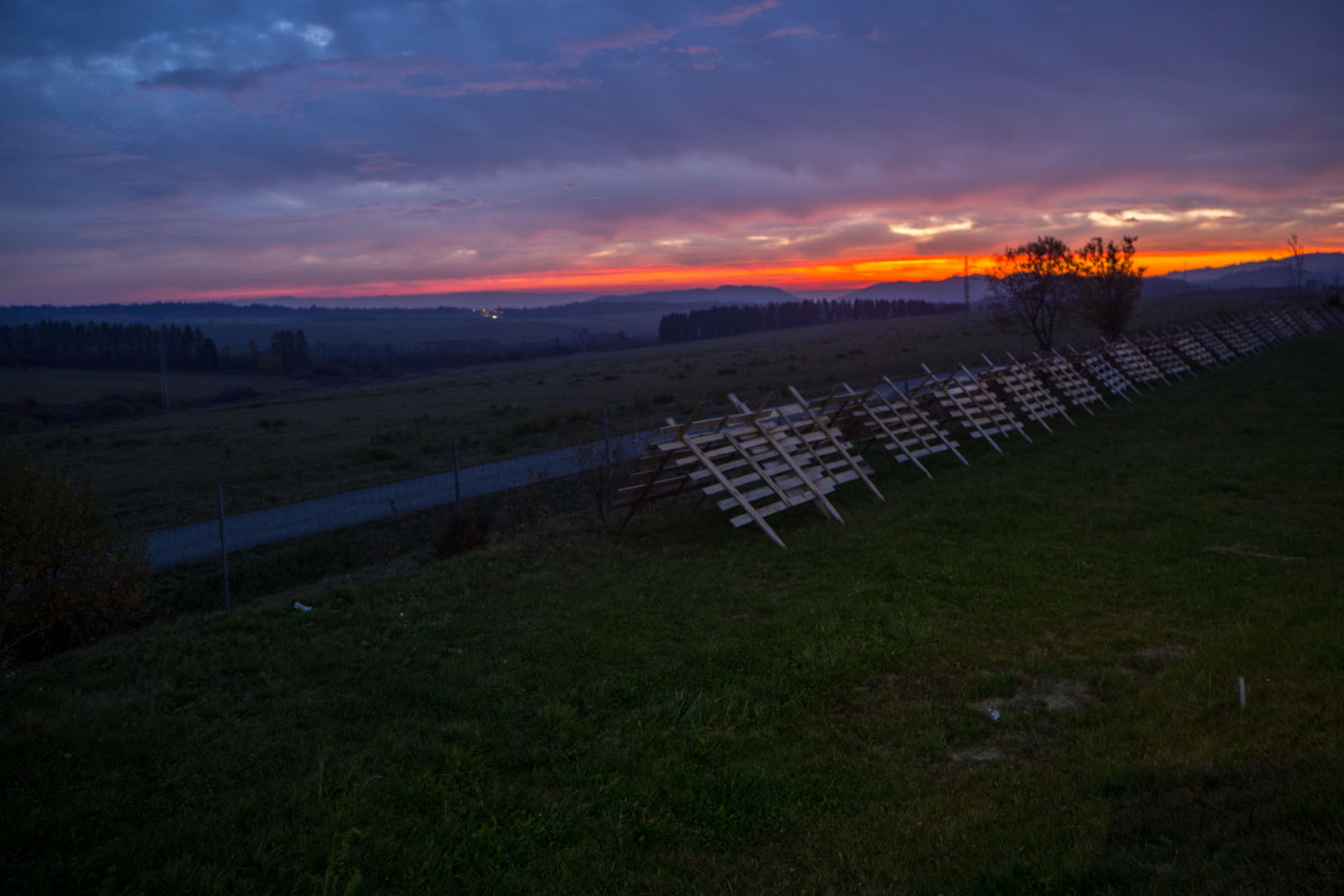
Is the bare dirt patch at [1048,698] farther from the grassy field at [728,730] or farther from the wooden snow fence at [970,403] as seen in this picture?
the wooden snow fence at [970,403]

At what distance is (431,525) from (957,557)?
9.75m

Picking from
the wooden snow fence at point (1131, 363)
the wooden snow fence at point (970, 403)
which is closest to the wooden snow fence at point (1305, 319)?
the wooden snow fence at point (1131, 363)

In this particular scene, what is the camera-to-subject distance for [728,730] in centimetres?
504

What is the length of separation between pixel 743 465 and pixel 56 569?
7.55 metres

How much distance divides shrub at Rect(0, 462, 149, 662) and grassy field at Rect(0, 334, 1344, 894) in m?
0.91

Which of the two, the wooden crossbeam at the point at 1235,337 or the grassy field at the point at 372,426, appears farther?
the wooden crossbeam at the point at 1235,337

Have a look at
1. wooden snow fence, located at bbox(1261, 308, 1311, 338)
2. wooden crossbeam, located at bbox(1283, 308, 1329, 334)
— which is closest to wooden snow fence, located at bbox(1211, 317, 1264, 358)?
wooden snow fence, located at bbox(1261, 308, 1311, 338)

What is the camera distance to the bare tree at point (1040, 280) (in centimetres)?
2886

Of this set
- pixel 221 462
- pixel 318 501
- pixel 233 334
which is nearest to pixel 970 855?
pixel 318 501

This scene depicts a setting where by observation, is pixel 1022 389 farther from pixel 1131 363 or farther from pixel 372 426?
pixel 372 426

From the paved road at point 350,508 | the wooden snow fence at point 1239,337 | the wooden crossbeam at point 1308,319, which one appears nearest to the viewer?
the paved road at point 350,508

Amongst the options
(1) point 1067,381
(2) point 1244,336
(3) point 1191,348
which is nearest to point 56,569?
(1) point 1067,381

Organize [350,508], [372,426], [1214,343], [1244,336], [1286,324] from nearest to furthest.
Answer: [350,508], [1214,343], [372,426], [1244,336], [1286,324]

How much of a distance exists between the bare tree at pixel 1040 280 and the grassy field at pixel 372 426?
5177 mm
